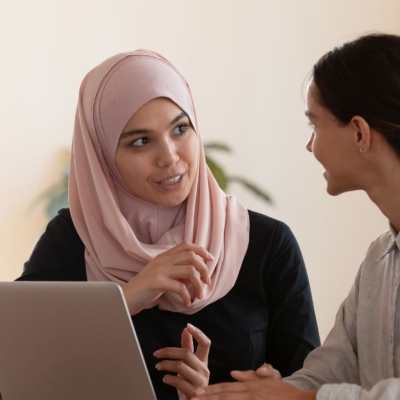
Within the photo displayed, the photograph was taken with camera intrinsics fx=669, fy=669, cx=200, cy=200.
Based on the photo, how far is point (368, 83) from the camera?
1248 millimetres

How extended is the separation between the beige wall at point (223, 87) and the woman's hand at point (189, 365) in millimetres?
1748

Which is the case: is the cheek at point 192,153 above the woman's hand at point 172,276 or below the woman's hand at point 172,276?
above

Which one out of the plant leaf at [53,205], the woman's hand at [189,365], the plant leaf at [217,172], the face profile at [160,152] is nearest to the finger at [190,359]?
the woman's hand at [189,365]

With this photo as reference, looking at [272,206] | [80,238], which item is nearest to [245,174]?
[272,206]

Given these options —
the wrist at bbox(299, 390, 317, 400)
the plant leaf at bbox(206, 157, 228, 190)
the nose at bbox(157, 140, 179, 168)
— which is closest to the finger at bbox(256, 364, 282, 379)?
the wrist at bbox(299, 390, 317, 400)

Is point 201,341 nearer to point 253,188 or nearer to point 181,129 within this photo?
point 181,129

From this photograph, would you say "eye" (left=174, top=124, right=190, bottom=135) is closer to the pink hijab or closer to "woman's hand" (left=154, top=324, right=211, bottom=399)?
the pink hijab

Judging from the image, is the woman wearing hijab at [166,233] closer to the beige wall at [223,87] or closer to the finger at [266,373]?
the finger at [266,373]

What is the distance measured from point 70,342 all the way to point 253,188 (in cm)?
225

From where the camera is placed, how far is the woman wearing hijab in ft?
5.50

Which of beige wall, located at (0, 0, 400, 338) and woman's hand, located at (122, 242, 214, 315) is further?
beige wall, located at (0, 0, 400, 338)

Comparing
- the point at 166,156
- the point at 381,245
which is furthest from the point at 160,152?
the point at 381,245

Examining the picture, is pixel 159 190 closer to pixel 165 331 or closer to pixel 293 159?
pixel 165 331

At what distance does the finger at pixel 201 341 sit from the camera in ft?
4.75
